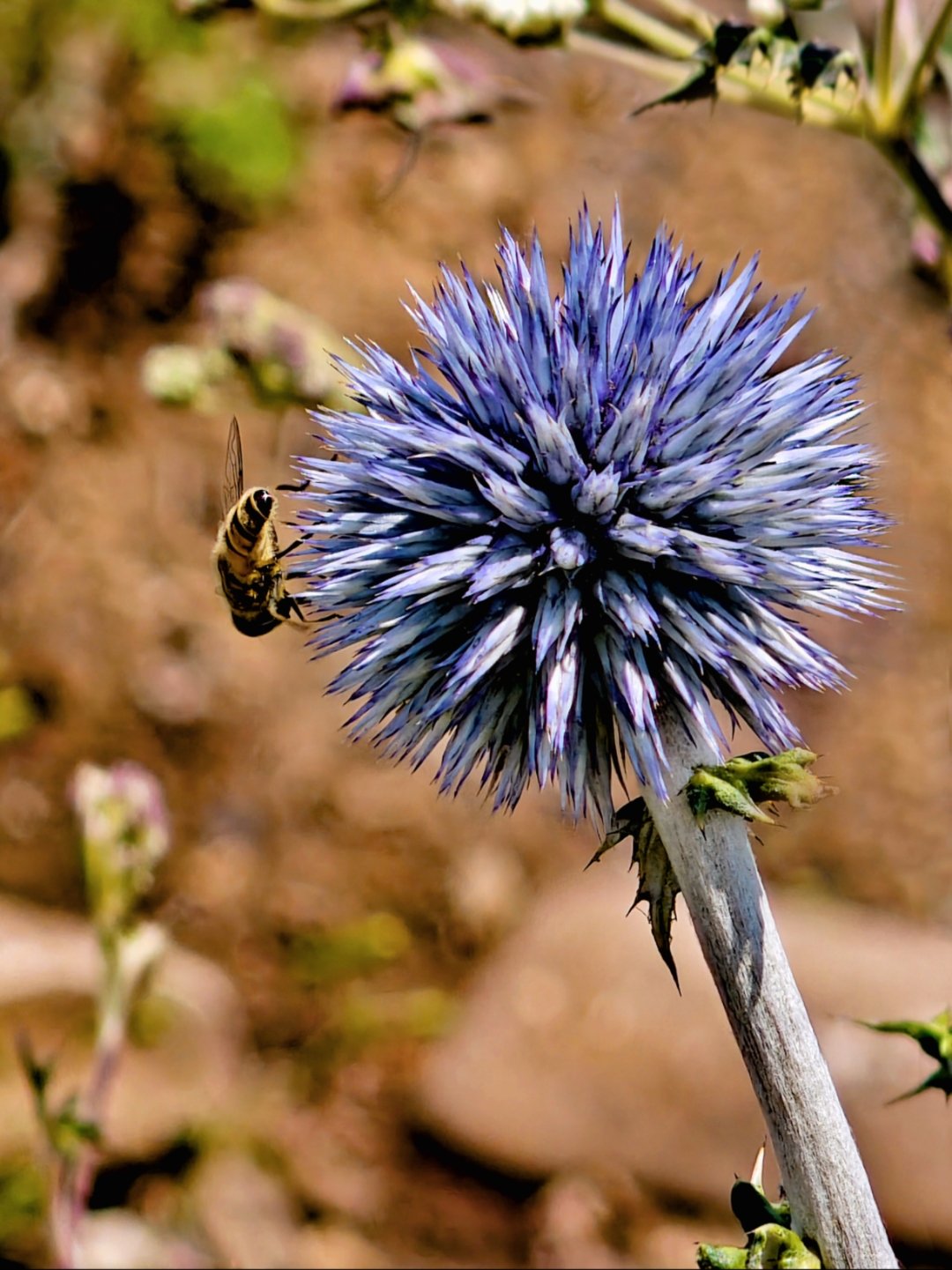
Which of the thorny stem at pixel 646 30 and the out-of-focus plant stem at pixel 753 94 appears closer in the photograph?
the out-of-focus plant stem at pixel 753 94

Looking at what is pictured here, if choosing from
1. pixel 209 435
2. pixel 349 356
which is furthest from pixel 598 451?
pixel 209 435

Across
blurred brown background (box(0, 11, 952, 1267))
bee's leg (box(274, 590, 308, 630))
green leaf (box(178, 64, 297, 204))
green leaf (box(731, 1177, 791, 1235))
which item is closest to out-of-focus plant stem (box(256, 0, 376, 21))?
blurred brown background (box(0, 11, 952, 1267))

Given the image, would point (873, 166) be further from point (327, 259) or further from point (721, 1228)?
point (721, 1228)

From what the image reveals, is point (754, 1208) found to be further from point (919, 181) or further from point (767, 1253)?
point (919, 181)

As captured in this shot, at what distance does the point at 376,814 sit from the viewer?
4.14 meters

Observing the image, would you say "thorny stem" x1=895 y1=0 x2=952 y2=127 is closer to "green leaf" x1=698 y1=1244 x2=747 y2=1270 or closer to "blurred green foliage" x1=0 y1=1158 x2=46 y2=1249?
"green leaf" x1=698 y1=1244 x2=747 y2=1270

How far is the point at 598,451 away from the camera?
4.52ft

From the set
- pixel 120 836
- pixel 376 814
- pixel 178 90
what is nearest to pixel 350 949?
pixel 376 814

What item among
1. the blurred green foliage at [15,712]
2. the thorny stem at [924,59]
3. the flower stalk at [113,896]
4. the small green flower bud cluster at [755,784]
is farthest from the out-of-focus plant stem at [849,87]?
the blurred green foliage at [15,712]

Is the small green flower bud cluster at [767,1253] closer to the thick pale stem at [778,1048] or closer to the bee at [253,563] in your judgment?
the thick pale stem at [778,1048]

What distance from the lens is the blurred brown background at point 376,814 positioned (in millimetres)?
3412

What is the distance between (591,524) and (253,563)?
78 centimetres

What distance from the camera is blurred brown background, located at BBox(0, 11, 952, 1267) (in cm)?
341

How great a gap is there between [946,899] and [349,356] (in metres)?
2.62
